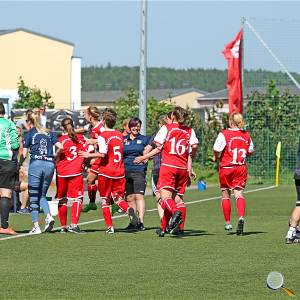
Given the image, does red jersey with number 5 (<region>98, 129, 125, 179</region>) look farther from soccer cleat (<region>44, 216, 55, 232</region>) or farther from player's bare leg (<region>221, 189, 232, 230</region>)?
player's bare leg (<region>221, 189, 232, 230</region>)

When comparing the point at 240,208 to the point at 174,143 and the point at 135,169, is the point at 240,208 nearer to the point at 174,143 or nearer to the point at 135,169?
the point at 174,143

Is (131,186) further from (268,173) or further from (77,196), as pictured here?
(268,173)

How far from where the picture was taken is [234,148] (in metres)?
17.2

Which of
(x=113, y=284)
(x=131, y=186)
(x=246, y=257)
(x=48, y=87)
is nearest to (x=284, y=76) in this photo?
(x=131, y=186)

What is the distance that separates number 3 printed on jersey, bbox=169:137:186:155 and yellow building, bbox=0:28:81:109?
7567 centimetres

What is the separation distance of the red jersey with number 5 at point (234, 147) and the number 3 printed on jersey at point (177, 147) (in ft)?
3.39

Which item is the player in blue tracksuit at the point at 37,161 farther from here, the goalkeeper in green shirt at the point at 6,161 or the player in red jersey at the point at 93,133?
the player in red jersey at the point at 93,133

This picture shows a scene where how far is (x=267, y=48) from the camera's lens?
4147cm

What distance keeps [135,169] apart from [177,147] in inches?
86.5

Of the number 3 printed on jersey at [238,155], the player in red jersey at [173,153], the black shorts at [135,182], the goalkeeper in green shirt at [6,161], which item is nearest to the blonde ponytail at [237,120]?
the number 3 printed on jersey at [238,155]

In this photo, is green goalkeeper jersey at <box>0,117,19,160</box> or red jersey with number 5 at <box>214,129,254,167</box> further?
red jersey with number 5 at <box>214,129,254,167</box>

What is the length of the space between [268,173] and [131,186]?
21.7 m

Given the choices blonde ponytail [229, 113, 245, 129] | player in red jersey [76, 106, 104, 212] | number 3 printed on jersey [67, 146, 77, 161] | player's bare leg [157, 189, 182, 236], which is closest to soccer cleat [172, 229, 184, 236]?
player's bare leg [157, 189, 182, 236]

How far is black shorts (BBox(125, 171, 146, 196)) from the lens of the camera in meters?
18.4
